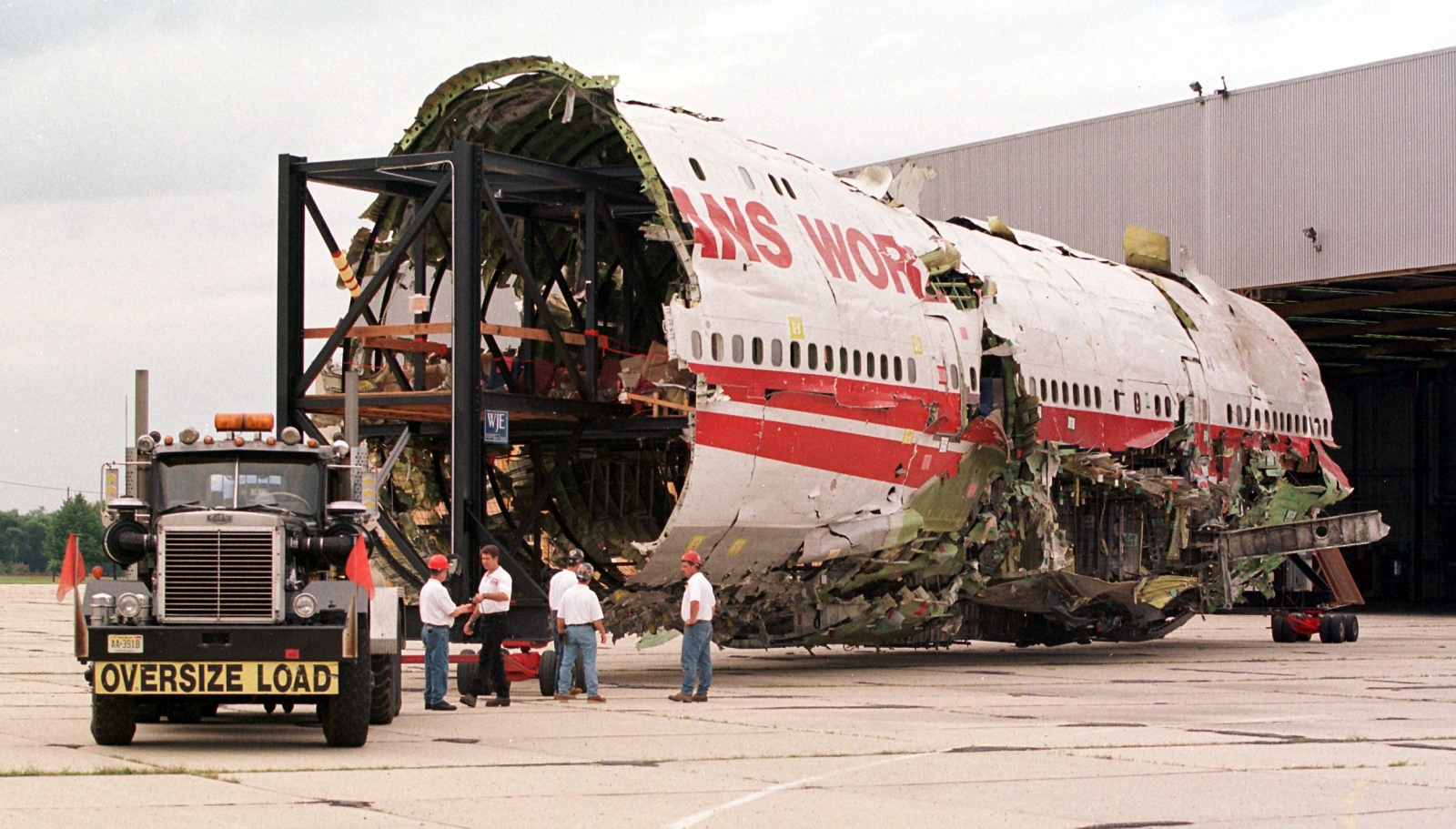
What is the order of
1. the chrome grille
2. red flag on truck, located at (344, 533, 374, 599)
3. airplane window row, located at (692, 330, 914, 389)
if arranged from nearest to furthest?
the chrome grille, red flag on truck, located at (344, 533, 374, 599), airplane window row, located at (692, 330, 914, 389)

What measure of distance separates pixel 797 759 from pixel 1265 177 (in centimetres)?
3626

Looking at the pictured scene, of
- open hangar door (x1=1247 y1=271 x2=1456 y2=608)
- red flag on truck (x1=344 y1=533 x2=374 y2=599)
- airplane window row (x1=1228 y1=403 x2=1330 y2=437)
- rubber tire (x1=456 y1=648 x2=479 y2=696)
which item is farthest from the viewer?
open hangar door (x1=1247 y1=271 x2=1456 y2=608)

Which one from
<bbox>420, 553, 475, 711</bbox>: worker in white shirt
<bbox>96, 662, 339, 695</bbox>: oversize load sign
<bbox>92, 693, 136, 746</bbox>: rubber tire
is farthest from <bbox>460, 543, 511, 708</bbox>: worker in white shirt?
<bbox>92, 693, 136, 746</bbox>: rubber tire

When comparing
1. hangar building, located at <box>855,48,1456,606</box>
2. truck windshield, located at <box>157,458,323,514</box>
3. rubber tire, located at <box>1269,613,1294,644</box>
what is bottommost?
rubber tire, located at <box>1269,613,1294,644</box>

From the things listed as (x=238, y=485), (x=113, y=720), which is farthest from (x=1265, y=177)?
(x=113, y=720)

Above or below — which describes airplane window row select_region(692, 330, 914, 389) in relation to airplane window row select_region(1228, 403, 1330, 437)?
above

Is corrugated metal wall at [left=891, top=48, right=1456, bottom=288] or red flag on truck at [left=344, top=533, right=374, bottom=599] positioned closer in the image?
red flag on truck at [left=344, top=533, right=374, bottom=599]

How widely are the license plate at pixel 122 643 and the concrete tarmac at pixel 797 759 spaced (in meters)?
0.92

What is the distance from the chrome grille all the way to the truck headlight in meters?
0.30

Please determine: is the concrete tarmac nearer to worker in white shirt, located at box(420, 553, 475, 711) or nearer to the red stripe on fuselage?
worker in white shirt, located at box(420, 553, 475, 711)

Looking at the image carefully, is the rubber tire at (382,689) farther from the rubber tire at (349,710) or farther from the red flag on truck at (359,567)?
the rubber tire at (349,710)

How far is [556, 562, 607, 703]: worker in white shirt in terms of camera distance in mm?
20906

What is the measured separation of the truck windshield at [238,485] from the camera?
1652 cm

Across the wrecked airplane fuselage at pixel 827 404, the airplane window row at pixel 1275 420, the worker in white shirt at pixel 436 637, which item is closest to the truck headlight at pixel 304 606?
the worker in white shirt at pixel 436 637
